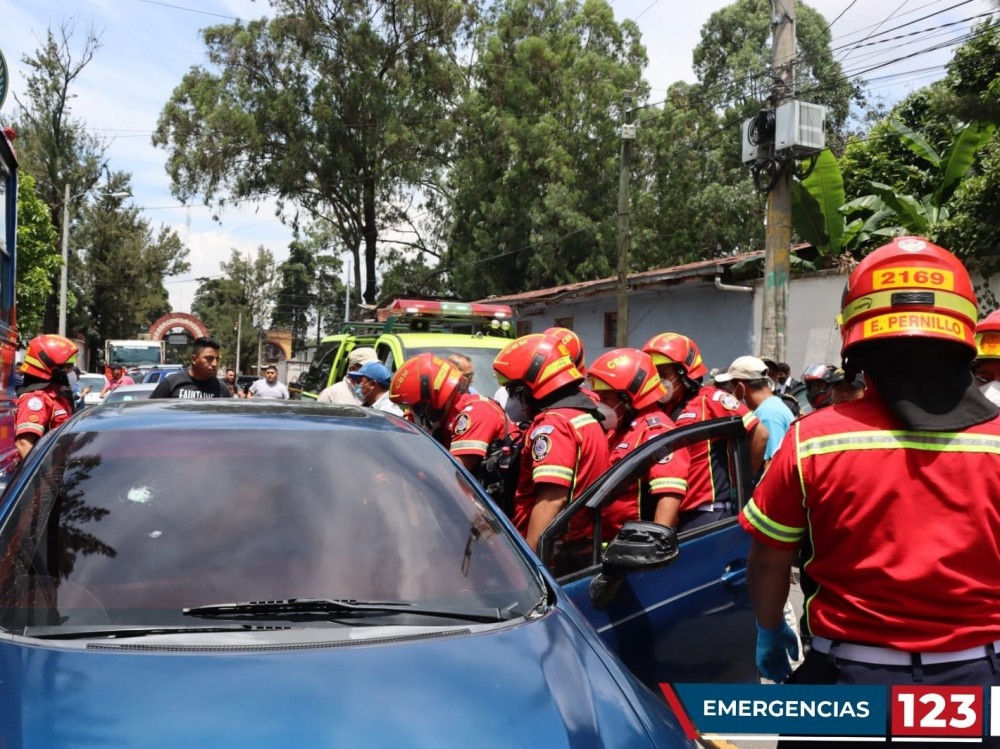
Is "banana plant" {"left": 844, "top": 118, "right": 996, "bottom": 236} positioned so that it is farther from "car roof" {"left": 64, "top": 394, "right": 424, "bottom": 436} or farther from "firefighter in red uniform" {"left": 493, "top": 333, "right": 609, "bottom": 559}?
"car roof" {"left": 64, "top": 394, "right": 424, "bottom": 436}

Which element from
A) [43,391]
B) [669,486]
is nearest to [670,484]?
[669,486]

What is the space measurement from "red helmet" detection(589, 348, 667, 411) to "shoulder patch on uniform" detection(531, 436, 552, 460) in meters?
0.81

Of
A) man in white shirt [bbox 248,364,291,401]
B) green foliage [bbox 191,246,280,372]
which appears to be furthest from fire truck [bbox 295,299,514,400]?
green foliage [bbox 191,246,280,372]

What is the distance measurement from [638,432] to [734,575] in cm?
A: 101

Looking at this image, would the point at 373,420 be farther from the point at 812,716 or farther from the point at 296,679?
the point at 812,716

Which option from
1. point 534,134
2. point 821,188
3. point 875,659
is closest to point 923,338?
point 875,659

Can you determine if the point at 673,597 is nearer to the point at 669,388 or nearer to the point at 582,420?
the point at 582,420

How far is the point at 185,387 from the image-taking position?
7039 millimetres

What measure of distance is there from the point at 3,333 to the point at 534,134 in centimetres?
2391

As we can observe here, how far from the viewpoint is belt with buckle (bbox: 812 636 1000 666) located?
2.12 m

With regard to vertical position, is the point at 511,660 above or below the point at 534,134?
below

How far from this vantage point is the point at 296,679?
6.73ft

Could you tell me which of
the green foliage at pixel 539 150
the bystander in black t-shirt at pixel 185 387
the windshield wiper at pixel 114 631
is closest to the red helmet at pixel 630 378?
the windshield wiper at pixel 114 631

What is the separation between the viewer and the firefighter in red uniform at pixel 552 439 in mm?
3801
